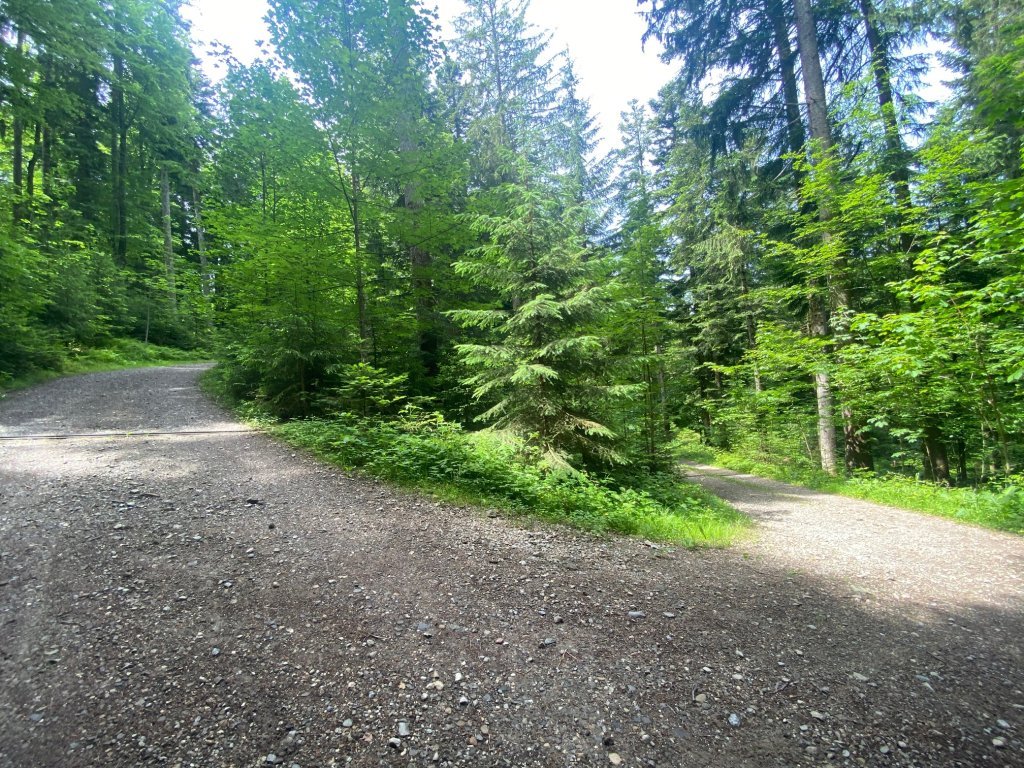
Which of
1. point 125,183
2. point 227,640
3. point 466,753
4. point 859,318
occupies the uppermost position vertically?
point 125,183

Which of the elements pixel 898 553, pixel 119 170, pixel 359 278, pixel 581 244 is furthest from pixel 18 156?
pixel 898 553

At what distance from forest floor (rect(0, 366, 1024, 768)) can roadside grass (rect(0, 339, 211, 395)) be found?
9.99 metres

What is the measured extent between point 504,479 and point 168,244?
25801 millimetres

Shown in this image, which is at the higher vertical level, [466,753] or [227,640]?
[227,640]

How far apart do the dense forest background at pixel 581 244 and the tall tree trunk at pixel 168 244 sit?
18.3ft

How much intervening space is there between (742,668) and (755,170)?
13.4 metres

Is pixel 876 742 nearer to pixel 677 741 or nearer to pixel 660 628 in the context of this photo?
pixel 677 741

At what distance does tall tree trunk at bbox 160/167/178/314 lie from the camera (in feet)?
68.5

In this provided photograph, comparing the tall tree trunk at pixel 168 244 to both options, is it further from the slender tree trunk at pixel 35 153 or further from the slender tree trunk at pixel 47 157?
the slender tree trunk at pixel 35 153

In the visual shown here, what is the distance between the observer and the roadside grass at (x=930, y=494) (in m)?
5.63

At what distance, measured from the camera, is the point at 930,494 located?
24.0 ft

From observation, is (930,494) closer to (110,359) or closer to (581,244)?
(581,244)

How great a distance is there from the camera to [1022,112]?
5.02 m

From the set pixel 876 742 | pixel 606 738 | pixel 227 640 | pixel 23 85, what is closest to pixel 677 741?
pixel 606 738
